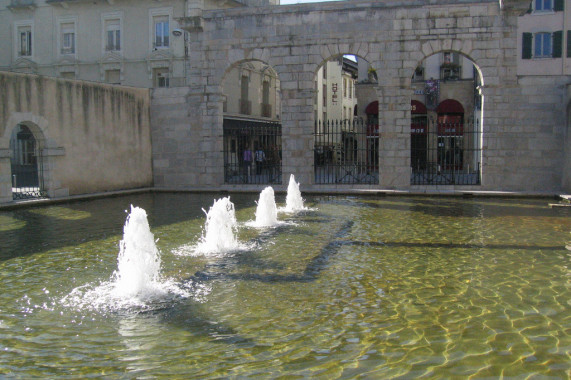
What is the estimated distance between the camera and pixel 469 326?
500cm

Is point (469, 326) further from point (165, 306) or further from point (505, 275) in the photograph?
point (165, 306)

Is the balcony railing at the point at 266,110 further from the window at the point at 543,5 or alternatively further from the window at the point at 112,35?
the window at the point at 543,5

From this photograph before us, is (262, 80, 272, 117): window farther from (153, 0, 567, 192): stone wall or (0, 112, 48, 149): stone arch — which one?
(0, 112, 48, 149): stone arch

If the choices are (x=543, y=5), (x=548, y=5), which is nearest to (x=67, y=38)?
(x=543, y=5)

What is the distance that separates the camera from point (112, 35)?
30.9 m

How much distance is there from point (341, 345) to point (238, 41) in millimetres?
15929

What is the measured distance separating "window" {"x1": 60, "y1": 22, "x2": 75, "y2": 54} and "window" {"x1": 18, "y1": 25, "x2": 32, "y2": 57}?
203 cm

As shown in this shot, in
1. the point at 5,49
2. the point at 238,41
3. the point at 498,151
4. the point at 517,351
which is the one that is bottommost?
the point at 517,351

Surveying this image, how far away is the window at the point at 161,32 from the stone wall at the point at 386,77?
11.3 m

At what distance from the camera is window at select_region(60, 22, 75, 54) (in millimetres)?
31469

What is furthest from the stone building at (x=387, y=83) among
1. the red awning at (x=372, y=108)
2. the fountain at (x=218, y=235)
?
the red awning at (x=372, y=108)

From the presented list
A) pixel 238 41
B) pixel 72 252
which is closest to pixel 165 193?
pixel 238 41

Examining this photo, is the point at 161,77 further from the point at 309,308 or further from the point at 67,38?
the point at 309,308

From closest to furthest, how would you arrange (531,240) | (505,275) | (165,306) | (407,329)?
(407,329)
(165,306)
(505,275)
(531,240)
